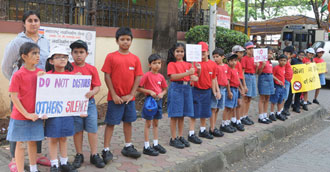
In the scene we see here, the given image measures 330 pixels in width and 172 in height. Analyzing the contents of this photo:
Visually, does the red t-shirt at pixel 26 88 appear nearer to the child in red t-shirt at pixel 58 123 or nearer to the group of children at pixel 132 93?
the group of children at pixel 132 93

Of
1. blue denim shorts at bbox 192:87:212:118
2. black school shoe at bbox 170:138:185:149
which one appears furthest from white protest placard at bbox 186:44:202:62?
black school shoe at bbox 170:138:185:149

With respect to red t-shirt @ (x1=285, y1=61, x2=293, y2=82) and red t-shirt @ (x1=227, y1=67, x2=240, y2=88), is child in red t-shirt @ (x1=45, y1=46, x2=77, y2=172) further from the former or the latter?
red t-shirt @ (x1=285, y1=61, x2=293, y2=82)

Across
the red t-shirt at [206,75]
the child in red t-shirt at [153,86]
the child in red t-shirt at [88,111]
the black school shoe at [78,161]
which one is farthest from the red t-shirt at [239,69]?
the black school shoe at [78,161]

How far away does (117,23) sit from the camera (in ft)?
23.8

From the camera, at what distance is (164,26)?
7.17 m

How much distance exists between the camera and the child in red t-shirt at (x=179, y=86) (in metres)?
4.50

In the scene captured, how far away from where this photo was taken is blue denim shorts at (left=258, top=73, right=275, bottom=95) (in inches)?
252

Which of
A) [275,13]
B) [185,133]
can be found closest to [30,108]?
[185,133]

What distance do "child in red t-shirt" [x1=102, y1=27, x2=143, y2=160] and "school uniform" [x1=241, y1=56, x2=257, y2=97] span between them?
285 cm

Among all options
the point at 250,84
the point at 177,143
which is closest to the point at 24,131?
the point at 177,143

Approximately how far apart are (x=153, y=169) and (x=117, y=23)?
14.0 feet

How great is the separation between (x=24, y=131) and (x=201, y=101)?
2657 mm

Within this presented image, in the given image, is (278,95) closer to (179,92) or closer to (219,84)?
(219,84)

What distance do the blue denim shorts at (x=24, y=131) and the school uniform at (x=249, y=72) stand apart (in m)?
4.10
